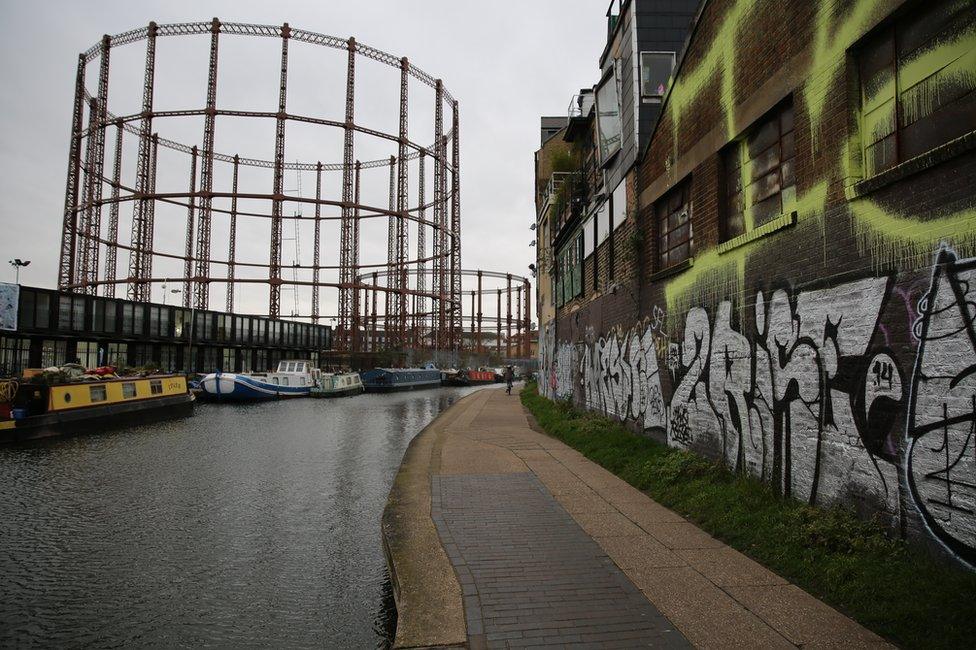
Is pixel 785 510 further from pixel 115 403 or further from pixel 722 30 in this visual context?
pixel 115 403

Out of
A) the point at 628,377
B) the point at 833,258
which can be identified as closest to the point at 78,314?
the point at 628,377

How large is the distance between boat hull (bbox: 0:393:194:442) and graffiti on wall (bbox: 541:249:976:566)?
16.8 meters

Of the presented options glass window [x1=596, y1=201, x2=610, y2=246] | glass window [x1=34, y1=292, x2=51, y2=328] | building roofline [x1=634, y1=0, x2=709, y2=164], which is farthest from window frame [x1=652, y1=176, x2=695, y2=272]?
glass window [x1=34, y1=292, x2=51, y2=328]

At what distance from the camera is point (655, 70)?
11812 mm

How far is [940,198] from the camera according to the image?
4.39 m

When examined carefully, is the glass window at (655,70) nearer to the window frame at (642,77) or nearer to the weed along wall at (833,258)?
the window frame at (642,77)

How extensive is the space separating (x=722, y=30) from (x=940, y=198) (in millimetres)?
4720

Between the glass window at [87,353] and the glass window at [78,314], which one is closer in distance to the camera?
the glass window at [78,314]

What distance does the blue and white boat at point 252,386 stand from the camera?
32619 mm

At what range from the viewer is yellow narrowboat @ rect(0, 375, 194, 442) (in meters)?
16.7

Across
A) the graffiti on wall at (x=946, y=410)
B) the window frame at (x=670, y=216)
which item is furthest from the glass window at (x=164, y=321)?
the graffiti on wall at (x=946, y=410)

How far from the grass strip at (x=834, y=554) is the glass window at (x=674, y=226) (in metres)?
3.32

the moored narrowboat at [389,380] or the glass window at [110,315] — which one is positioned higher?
the glass window at [110,315]

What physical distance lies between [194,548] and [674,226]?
818cm
